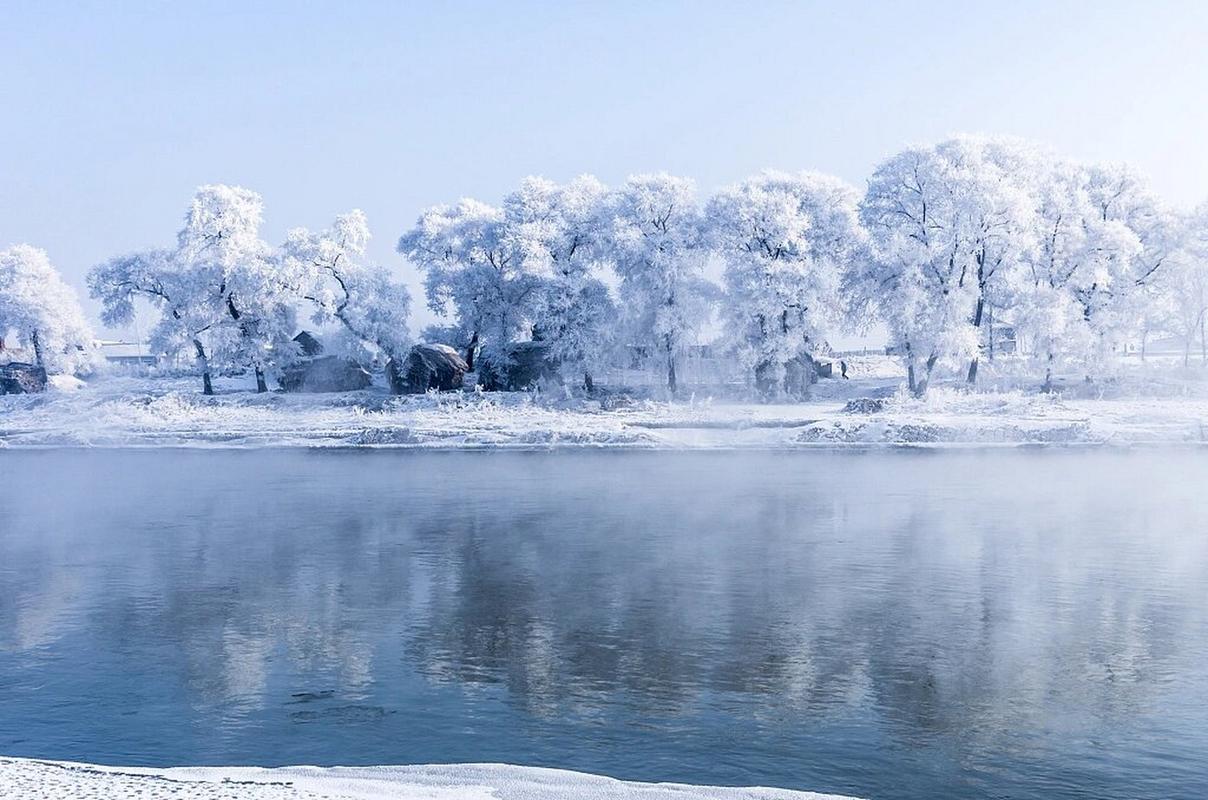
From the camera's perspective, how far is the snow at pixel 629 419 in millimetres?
44500

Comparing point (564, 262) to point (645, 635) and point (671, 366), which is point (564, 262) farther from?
Answer: point (645, 635)

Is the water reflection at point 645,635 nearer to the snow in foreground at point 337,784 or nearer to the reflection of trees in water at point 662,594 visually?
the reflection of trees in water at point 662,594

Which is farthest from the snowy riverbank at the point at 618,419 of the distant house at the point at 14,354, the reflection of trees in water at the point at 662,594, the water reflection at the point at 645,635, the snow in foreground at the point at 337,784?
the snow in foreground at the point at 337,784

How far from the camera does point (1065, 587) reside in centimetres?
1889

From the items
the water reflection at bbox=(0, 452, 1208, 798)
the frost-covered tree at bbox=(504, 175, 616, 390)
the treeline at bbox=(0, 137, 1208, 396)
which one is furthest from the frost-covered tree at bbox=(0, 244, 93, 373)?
the water reflection at bbox=(0, 452, 1208, 798)

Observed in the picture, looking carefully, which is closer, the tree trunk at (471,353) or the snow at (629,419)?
the snow at (629,419)

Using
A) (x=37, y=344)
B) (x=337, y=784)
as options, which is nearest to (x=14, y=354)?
(x=37, y=344)

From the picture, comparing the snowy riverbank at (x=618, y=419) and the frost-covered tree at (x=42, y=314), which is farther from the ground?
the frost-covered tree at (x=42, y=314)

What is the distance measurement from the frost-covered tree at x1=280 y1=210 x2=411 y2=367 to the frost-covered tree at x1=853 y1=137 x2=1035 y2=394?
2524cm

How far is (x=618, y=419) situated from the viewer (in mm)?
52125

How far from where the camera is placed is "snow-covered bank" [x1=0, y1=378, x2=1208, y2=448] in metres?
44.5

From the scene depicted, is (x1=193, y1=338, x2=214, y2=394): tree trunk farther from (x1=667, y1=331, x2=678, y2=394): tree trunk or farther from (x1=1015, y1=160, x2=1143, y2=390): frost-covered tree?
(x1=1015, y1=160, x2=1143, y2=390): frost-covered tree

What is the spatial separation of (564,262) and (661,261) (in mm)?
6034

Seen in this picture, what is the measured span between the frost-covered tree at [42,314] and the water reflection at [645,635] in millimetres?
55254
